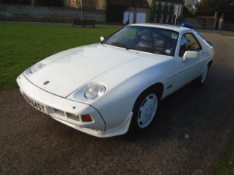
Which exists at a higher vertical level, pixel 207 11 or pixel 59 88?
pixel 207 11

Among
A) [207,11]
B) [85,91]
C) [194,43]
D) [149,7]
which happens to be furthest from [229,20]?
[85,91]

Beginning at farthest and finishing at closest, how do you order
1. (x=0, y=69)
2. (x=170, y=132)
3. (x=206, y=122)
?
(x=0, y=69)
(x=206, y=122)
(x=170, y=132)

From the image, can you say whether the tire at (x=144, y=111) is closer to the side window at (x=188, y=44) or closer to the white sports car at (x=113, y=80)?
the white sports car at (x=113, y=80)

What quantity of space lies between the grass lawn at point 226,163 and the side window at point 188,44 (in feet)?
5.08

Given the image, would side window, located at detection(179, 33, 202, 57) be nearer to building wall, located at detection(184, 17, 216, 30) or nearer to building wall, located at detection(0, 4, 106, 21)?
building wall, located at detection(0, 4, 106, 21)

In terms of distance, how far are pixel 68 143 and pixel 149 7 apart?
37736 millimetres

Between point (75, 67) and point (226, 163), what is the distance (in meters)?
2.20

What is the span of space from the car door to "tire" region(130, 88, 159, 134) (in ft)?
2.32

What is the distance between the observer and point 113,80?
83.2 inches

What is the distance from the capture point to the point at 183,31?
11.0 ft

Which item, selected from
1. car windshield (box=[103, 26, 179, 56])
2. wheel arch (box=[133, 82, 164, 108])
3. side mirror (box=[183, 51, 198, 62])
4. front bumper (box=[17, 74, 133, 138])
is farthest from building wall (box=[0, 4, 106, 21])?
wheel arch (box=[133, 82, 164, 108])

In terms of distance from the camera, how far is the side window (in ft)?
10.5

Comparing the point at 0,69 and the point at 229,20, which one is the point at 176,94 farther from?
the point at 229,20

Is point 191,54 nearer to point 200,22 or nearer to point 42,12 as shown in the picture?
point 42,12
